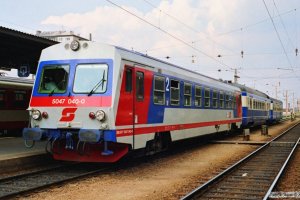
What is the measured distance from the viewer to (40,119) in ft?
34.8

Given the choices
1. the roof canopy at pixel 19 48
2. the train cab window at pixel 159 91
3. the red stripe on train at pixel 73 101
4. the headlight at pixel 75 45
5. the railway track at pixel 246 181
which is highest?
the roof canopy at pixel 19 48

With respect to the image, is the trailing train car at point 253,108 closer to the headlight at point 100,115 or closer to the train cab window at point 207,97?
the train cab window at point 207,97

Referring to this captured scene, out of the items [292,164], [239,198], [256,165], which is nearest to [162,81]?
[256,165]

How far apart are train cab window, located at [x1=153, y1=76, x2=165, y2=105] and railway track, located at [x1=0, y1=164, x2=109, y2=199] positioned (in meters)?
2.55

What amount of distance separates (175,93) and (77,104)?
4360 mm

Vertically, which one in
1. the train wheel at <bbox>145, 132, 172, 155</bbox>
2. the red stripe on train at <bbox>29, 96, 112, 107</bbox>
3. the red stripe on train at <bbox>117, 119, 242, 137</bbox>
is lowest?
the train wheel at <bbox>145, 132, 172, 155</bbox>

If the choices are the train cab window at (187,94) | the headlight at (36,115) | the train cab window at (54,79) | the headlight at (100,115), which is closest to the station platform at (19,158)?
Result: the headlight at (36,115)

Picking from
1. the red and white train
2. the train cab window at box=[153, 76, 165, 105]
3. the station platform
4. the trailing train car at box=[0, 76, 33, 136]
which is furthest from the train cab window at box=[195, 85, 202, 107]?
the trailing train car at box=[0, 76, 33, 136]

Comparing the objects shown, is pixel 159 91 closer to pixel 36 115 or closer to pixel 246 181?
pixel 36 115

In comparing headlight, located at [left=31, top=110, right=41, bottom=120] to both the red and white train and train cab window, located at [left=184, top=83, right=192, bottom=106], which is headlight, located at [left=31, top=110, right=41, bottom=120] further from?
train cab window, located at [left=184, top=83, right=192, bottom=106]

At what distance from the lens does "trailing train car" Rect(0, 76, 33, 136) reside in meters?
19.3

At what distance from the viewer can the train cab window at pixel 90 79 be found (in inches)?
398

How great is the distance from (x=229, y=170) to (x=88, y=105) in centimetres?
407

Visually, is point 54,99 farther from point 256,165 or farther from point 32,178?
point 256,165
